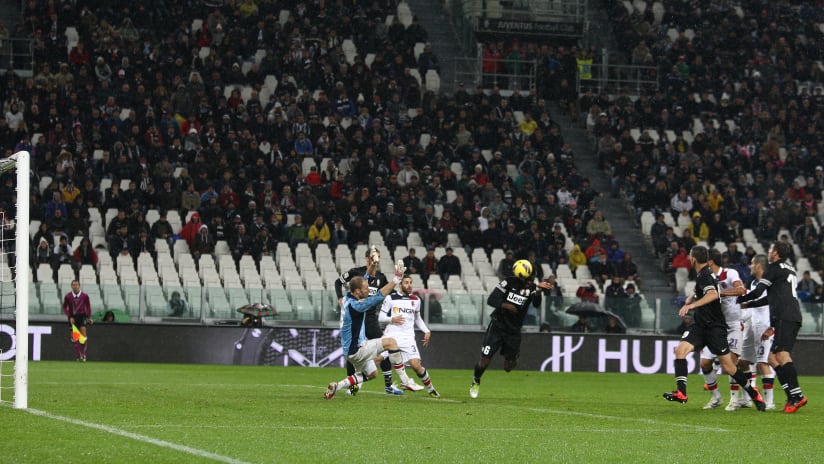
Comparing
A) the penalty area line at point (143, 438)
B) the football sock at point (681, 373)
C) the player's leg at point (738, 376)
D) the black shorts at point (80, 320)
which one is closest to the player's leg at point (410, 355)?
the football sock at point (681, 373)

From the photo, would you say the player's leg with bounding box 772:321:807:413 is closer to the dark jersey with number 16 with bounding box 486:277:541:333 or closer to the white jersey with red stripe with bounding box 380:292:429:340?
the dark jersey with number 16 with bounding box 486:277:541:333

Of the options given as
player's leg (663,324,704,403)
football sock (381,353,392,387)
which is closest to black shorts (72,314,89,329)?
football sock (381,353,392,387)

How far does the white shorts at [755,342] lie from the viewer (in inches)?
691

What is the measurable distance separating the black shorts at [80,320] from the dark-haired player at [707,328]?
52.1 ft

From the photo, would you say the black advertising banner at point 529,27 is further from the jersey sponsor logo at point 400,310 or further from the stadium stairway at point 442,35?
the jersey sponsor logo at point 400,310

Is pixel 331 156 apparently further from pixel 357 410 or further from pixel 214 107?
pixel 357 410

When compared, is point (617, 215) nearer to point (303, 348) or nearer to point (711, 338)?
point (303, 348)

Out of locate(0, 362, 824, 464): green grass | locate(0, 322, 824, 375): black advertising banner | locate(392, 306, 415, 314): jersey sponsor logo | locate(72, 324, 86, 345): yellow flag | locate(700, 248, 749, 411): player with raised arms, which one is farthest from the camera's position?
locate(0, 322, 824, 375): black advertising banner

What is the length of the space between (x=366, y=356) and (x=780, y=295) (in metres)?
5.21

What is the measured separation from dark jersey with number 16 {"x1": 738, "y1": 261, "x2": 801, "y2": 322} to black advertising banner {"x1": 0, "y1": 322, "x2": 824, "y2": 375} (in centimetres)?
1506

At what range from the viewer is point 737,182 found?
40031mm

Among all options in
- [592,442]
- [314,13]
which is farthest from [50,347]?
[592,442]

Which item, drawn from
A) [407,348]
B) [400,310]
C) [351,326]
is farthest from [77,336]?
[351,326]

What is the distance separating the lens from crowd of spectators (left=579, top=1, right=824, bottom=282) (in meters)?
38.4
